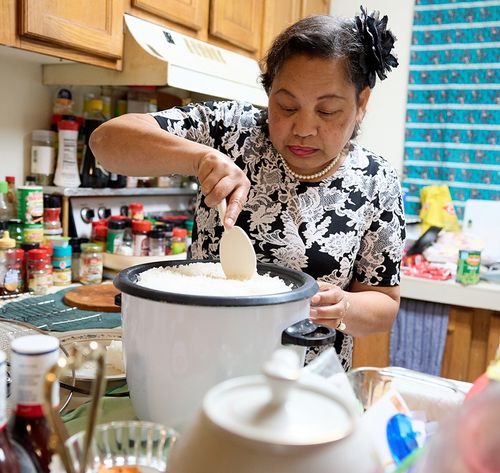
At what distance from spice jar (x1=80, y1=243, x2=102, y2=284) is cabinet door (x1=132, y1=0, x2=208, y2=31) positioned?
0.80m

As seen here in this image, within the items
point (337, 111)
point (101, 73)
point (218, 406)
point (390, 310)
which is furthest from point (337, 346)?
point (101, 73)

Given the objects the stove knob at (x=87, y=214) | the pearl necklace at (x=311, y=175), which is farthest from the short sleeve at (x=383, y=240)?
the stove knob at (x=87, y=214)

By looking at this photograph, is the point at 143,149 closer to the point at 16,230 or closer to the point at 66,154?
the point at 16,230

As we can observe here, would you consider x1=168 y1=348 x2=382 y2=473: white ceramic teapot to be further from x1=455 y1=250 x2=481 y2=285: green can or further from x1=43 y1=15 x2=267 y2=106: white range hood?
x1=455 y1=250 x2=481 y2=285: green can

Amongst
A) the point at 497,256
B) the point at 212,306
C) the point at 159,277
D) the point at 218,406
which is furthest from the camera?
the point at 497,256

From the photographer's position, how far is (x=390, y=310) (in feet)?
3.59

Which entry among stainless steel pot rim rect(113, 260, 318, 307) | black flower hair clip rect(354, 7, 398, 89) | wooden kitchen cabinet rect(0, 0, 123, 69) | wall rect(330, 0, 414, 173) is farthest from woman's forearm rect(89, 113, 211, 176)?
wall rect(330, 0, 414, 173)

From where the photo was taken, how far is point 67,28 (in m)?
1.50

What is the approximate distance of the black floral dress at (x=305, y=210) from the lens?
1040 mm

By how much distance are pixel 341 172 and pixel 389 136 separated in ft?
5.95

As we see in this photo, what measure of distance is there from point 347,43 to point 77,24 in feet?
2.97

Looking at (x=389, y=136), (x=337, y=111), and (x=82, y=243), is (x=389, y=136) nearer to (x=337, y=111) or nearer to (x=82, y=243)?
(x=82, y=243)

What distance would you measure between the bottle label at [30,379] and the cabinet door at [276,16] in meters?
2.14

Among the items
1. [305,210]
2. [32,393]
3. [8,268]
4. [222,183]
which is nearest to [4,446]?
[32,393]
